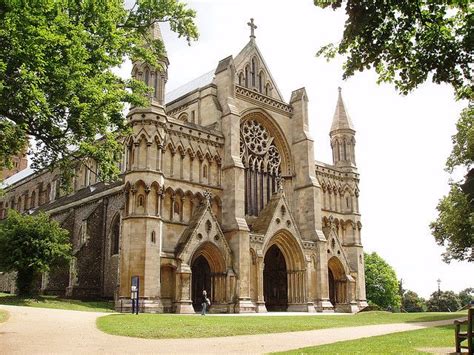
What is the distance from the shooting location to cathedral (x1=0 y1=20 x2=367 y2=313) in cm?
3209

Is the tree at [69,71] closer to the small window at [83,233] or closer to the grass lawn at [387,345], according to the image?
the grass lawn at [387,345]

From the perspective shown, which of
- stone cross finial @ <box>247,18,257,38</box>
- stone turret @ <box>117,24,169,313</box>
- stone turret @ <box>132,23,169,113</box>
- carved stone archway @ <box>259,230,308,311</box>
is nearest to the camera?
stone turret @ <box>117,24,169,313</box>

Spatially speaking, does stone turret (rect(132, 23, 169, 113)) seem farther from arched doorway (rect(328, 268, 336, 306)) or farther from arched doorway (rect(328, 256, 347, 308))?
arched doorway (rect(328, 268, 336, 306))

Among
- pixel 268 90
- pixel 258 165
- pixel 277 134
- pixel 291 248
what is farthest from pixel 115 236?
pixel 268 90

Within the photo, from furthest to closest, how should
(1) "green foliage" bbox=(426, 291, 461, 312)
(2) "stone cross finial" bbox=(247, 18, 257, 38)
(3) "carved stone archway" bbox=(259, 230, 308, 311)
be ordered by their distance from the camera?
(1) "green foliage" bbox=(426, 291, 461, 312) < (2) "stone cross finial" bbox=(247, 18, 257, 38) < (3) "carved stone archway" bbox=(259, 230, 308, 311)

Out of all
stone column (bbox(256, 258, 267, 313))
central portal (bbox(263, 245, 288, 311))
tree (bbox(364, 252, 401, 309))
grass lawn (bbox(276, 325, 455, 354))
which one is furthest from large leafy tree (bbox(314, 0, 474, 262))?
tree (bbox(364, 252, 401, 309))

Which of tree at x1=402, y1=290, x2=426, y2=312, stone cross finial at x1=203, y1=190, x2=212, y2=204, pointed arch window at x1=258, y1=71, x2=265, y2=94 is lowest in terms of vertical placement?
tree at x1=402, y1=290, x2=426, y2=312

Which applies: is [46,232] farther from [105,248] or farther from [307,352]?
[307,352]

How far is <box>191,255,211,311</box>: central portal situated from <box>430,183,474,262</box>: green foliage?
1611 cm

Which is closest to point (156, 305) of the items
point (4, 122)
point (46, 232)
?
point (46, 232)

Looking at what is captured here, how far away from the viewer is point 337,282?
43312mm

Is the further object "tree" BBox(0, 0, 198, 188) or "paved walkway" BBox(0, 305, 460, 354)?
"tree" BBox(0, 0, 198, 188)

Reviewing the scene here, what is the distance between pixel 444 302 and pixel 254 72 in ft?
205

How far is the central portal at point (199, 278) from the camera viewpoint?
116ft
